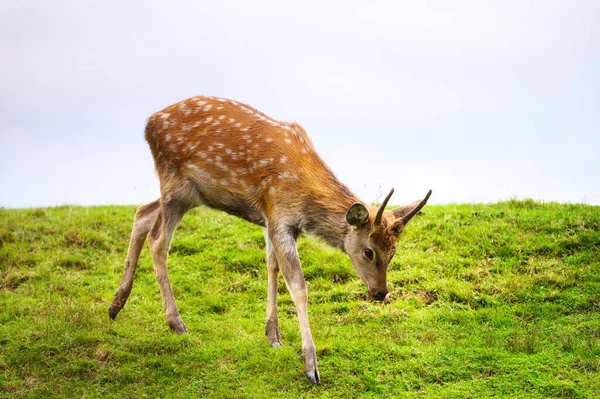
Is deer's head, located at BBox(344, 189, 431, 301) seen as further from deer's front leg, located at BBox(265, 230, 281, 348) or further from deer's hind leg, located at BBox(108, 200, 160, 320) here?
deer's hind leg, located at BBox(108, 200, 160, 320)

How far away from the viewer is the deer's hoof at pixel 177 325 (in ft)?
28.7

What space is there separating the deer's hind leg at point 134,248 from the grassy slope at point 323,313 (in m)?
0.25

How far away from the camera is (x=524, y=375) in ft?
24.5

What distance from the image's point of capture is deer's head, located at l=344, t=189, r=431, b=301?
7.64 metres

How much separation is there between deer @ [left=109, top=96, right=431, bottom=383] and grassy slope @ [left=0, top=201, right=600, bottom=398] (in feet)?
1.62

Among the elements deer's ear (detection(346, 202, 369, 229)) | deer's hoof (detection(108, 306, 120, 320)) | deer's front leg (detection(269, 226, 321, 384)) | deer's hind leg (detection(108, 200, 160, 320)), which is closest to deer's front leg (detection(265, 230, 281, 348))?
deer's front leg (detection(269, 226, 321, 384))

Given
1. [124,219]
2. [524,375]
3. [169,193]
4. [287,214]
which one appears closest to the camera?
[524,375]

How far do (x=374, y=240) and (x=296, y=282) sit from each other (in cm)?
98

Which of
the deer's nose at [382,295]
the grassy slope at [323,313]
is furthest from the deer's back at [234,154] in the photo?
the deer's nose at [382,295]

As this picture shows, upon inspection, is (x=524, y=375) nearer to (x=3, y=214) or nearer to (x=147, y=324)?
(x=147, y=324)

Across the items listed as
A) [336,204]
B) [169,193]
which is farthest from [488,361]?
[169,193]

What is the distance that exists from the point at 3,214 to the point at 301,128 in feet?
27.0

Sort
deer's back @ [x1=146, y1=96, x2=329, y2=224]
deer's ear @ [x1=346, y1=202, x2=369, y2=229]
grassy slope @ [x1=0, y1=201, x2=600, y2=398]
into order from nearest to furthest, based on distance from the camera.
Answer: grassy slope @ [x1=0, y1=201, x2=600, y2=398] < deer's ear @ [x1=346, y1=202, x2=369, y2=229] < deer's back @ [x1=146, y1=96, x2=329, y2=224]

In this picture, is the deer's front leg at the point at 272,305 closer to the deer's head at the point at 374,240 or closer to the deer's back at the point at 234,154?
the deer's back at the point at 234,154
